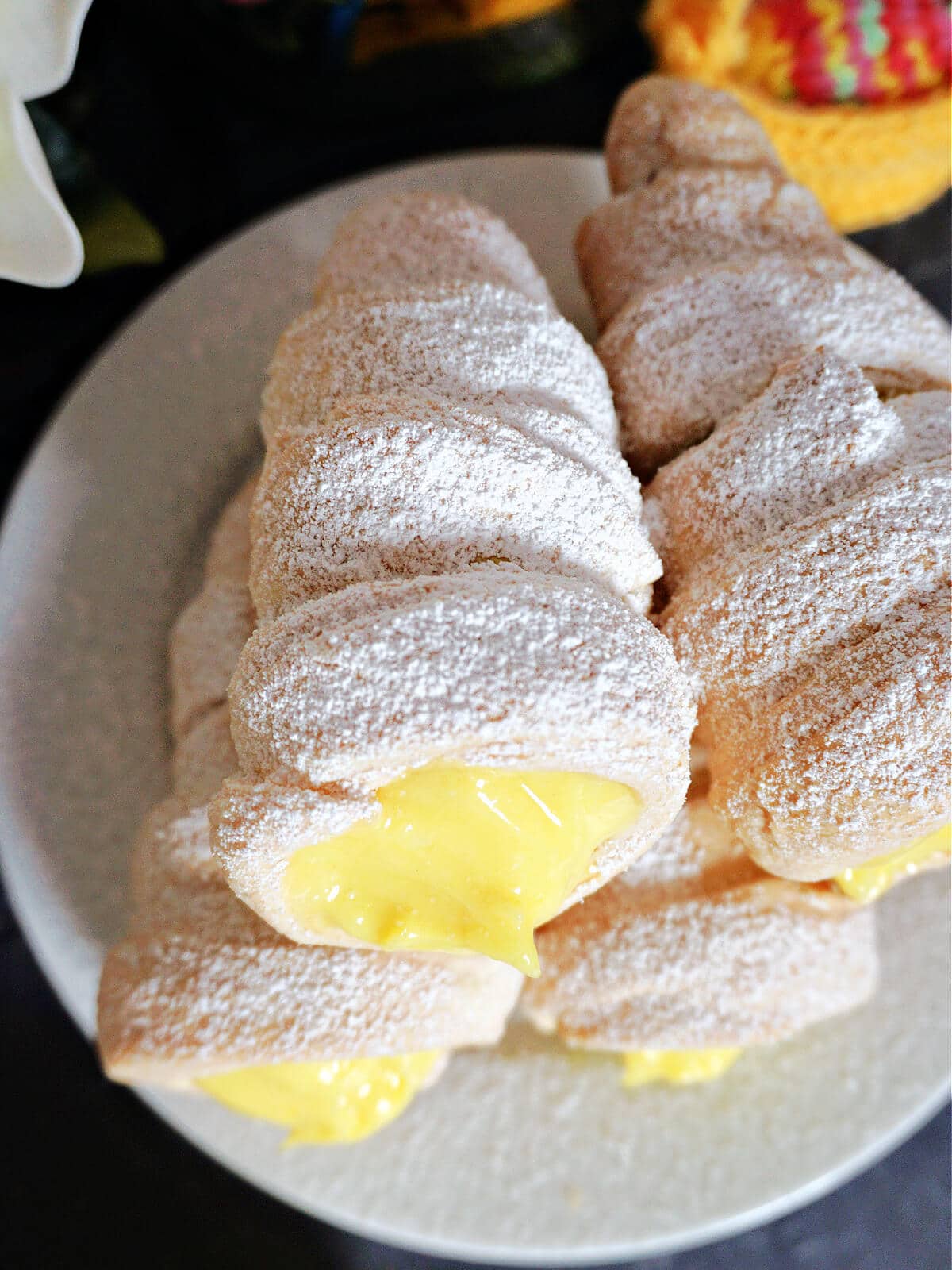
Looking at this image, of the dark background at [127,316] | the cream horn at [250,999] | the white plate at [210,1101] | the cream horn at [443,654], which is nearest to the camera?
the cream horn at [443,654]

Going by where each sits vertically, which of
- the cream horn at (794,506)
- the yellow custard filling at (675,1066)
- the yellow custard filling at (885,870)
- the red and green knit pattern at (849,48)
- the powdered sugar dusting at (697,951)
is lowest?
the yellow custard filling at (675,1066)

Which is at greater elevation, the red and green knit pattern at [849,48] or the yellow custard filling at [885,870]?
the red and green knit pattern at [849,48]

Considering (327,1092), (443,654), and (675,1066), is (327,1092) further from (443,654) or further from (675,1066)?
(443,654)

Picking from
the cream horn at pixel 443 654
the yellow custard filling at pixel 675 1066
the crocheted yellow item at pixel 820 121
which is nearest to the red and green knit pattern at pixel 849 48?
the crocheted yellow item at pixel 820 121

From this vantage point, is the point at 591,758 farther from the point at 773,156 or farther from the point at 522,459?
the point at 773,156

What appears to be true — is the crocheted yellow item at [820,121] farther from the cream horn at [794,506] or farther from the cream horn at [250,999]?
the cream horn at [250,999]

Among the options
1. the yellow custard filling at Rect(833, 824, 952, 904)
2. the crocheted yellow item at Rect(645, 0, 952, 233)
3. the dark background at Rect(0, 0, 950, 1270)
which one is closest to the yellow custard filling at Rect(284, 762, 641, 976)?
the yellow custard filling at Rect(833, 824, 952, 904)

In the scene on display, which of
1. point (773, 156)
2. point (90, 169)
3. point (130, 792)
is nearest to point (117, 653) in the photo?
point (130, 792)
